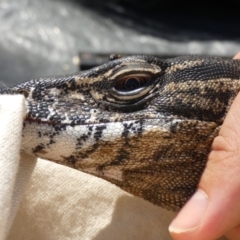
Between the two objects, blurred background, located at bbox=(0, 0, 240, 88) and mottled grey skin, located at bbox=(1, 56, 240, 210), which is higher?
blurred background, located at bbox=(0, 0, 240, 88)

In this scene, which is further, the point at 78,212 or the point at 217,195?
the point at 78,212

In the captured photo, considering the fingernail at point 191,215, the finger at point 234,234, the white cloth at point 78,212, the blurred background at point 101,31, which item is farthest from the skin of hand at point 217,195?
the blurred background at point 101,31

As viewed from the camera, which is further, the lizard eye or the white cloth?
the white cloth

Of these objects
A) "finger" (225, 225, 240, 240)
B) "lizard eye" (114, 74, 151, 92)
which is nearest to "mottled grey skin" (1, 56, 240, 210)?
"lizard eye" (114, 74, 151, 92)

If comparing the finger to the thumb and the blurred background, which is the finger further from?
the blurred background

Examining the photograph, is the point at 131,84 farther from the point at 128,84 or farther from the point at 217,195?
the point at 217,195

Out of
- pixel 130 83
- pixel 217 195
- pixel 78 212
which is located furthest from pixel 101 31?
pixel 217 195

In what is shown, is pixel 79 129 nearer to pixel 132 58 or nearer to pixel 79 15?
pixel 132 58
